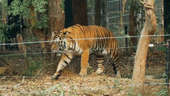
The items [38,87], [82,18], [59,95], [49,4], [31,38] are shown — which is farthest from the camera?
[82,18]

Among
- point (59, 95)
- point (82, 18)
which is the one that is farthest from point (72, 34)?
point (82, 18)

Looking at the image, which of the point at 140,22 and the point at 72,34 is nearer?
the point at 72,34

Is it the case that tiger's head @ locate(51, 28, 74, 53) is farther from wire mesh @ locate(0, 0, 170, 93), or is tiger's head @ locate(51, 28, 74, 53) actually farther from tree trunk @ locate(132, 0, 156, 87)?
tree trunk @ locate(132, 0, 156, 87)

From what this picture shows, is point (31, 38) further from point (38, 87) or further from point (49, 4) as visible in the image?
point (38, 87)

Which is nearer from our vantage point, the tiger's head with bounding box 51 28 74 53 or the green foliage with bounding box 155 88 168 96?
the green foliage with bounding box 155 88 168 96

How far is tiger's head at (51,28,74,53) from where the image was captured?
303 inches

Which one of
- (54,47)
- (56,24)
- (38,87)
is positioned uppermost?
(56,24)

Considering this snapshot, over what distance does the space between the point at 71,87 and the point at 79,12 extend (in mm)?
5093

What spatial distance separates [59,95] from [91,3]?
46.7 ft

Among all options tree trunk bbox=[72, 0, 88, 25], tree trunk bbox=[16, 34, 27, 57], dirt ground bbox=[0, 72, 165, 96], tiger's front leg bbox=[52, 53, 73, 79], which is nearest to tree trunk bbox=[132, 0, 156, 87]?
dirt ground bbox=[0, 72, 165, 96]

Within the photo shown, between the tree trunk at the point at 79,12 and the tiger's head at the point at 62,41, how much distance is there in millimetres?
3125

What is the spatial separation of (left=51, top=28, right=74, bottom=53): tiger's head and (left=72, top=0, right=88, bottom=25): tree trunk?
312cm

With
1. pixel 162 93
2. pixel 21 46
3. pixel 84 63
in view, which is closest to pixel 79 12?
pixel 21 46

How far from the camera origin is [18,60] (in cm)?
802
